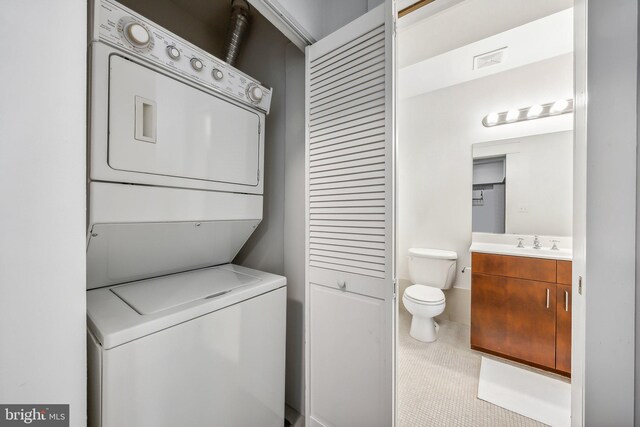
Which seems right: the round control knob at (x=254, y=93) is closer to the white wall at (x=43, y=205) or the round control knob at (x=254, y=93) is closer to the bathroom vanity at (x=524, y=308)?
the white wall at (x=43, y=205)

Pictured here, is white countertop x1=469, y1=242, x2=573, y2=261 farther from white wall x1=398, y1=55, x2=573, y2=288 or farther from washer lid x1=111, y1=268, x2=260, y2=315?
washer lid x1=111, y1=268, x2=260, y2=315

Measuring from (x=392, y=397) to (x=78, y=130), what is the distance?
5.31 feet

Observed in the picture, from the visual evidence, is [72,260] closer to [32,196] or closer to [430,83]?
[32,196]

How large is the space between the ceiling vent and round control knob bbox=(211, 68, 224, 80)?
2.45 meters

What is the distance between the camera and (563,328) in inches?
80.7

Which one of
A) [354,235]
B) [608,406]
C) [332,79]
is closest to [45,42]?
[332,79]

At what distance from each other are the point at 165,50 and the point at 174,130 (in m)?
0.33

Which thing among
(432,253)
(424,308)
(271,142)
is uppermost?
(271,142)

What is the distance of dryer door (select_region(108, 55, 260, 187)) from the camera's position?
0.97m

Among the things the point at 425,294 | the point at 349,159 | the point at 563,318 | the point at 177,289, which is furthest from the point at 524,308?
the point at 177,289

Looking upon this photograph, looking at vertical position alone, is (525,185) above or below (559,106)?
below

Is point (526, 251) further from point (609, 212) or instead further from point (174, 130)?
point (174, 130)

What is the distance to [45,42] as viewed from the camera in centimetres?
65
